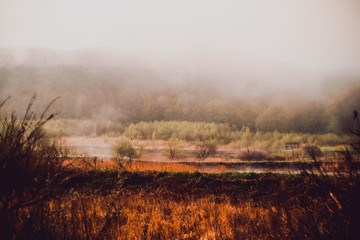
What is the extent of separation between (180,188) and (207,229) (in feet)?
20.2

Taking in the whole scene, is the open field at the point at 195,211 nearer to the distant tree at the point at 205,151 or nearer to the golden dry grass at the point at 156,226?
the golden dry grass at the point at 156,226

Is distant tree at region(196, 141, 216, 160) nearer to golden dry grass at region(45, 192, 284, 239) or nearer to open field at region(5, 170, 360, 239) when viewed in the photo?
open field at region(5, 170, 360, 239)

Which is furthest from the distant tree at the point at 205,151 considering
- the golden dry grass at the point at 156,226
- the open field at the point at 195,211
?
the golden dry grass at the point at 156,226

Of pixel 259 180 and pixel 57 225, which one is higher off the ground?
pixel 57 225

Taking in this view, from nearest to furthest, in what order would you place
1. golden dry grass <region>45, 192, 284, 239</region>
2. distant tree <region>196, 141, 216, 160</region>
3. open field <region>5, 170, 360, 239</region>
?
open field <region>5, 170, 360, 239</region> < golden dry grass <region>45, 192, 284, 239</region> < distant tree <region>196, 141, 216, 160</region>

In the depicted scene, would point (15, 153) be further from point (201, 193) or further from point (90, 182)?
point (90, 182)

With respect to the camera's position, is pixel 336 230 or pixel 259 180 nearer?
pixel 336 230

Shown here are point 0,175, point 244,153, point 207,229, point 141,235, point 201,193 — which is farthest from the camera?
point 244,153

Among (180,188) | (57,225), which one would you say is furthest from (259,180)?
(57,225)

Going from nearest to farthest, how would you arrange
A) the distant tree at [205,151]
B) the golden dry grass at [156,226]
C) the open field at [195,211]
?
1. the open field at [195,211]
2. the golden dry grass at [156,226]
3. the distant tree at [205,151]

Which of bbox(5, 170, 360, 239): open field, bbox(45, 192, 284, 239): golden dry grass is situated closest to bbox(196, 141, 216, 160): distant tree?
bbox(5, 170, 360, 239): open field

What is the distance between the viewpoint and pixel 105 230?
4.55m

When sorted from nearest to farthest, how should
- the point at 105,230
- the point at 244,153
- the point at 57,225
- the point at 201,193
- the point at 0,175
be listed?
the point at 0,175
the point at 57,225
the point at 105,230
the point at 201,193
the point at 244,153

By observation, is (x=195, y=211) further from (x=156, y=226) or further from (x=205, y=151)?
(x=205, y=151)
